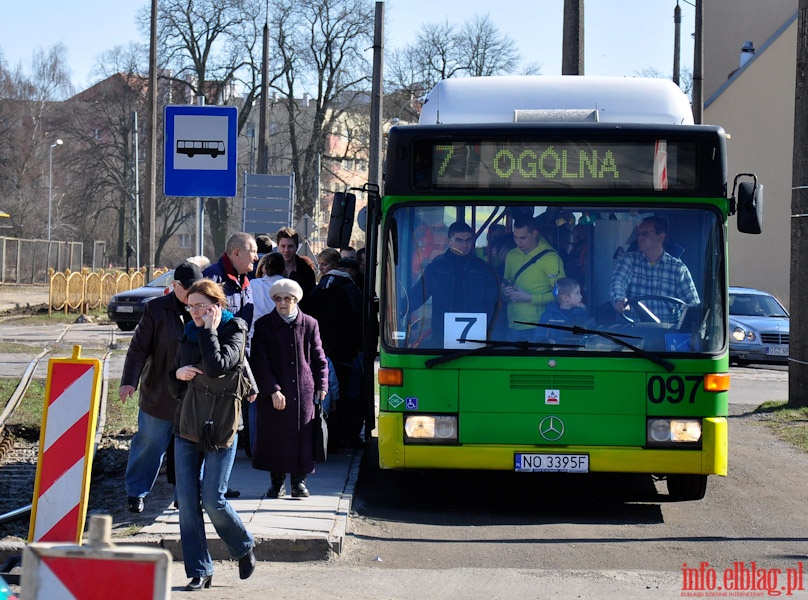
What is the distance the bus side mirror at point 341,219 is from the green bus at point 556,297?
0.51 metres

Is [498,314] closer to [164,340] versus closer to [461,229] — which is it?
[461,229]

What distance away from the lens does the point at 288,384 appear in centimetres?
827

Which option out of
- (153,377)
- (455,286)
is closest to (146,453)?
(153,377)

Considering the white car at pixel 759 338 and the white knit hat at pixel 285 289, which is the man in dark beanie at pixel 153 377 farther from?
the white car at pixel 759 338

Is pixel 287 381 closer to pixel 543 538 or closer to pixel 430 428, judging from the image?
pixel 430 428

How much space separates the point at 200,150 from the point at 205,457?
14.3 ft

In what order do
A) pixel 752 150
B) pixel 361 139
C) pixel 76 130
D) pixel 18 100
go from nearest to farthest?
pixel 752 150
pixel 361 139
pixel 76 130
pixel 18 100

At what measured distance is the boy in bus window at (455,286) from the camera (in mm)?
8477

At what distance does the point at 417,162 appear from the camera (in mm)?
8695

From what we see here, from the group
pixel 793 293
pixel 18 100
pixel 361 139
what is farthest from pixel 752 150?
pixel 18 100

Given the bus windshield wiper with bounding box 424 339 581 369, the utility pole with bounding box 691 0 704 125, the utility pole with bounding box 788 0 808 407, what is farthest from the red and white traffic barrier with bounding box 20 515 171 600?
the utility pole with bounding box 691 0 704 125

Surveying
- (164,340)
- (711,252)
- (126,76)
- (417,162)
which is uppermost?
(126,76)

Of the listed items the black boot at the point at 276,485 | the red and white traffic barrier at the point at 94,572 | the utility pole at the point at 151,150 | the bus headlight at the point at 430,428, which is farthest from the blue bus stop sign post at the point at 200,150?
the utility pole at the point at 151,150

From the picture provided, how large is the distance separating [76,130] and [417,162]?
2177 inches
